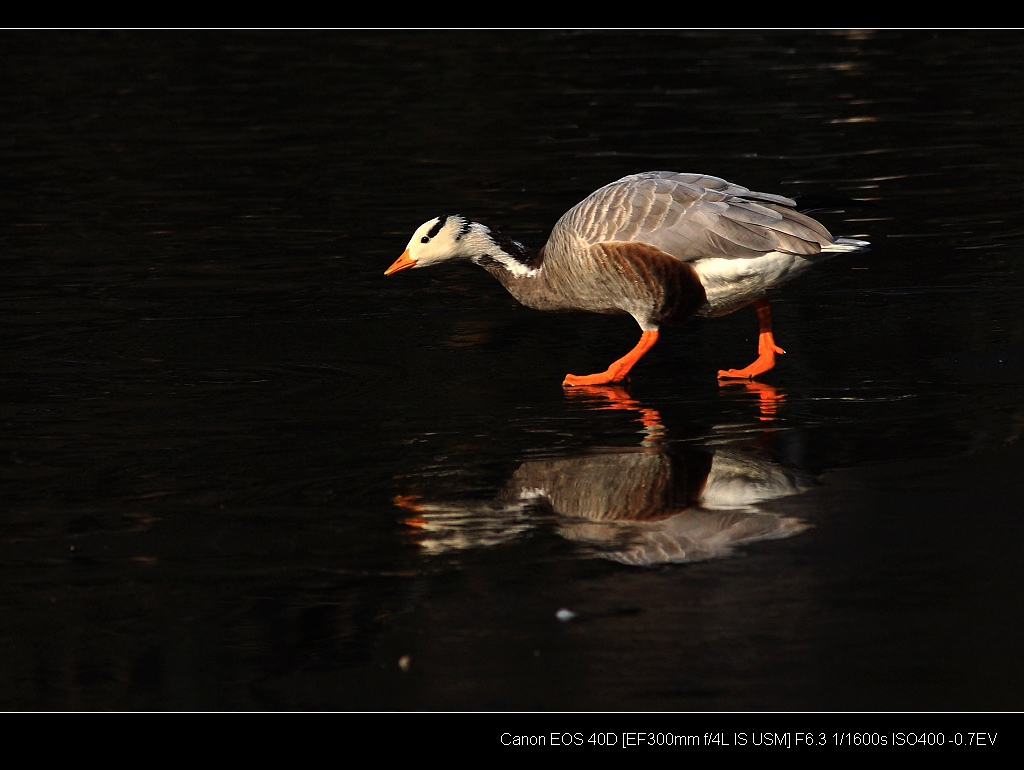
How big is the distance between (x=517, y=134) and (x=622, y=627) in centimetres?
1726

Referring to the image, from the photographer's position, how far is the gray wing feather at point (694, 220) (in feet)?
31.8

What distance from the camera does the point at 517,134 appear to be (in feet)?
73.8

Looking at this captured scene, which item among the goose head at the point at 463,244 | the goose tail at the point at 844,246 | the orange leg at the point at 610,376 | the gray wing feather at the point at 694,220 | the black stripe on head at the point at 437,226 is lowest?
the orange leg at the point at 610,376

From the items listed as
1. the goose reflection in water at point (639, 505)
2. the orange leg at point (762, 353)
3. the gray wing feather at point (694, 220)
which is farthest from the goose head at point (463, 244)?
the goose reflection in water at point (639, 505)

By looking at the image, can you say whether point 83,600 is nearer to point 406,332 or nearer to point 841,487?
point 841,487

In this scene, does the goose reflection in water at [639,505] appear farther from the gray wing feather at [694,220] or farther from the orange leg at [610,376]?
the gray wing feather at [694,220]

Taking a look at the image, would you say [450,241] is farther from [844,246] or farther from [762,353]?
[844,246]

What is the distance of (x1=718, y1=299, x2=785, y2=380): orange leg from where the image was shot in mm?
10086

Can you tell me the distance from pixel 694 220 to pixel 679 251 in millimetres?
251

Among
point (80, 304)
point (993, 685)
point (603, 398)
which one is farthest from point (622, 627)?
point (80, 304)

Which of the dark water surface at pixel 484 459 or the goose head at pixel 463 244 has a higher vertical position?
the goose head at pixel 463 244

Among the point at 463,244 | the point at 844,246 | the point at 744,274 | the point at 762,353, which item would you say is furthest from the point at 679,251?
the point at 463,244

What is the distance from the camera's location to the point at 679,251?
32.4 feet

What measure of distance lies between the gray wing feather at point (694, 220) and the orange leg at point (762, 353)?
2.49 feet
